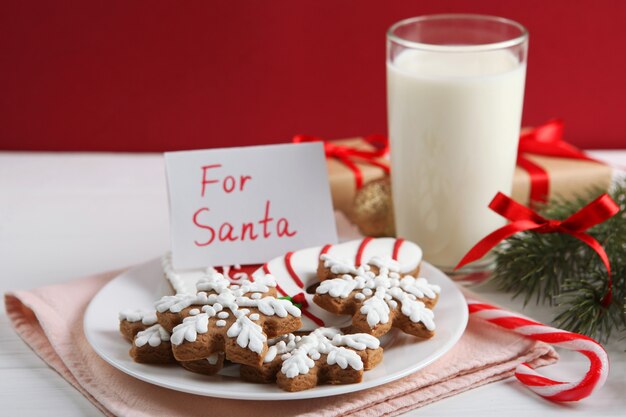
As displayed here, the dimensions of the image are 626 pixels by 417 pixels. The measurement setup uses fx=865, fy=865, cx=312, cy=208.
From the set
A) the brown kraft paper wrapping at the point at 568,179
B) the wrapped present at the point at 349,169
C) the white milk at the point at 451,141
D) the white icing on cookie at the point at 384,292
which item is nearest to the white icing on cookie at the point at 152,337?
the white icing on cookie at the point at 384,292

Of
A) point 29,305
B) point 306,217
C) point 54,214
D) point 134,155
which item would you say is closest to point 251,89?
point 134,155

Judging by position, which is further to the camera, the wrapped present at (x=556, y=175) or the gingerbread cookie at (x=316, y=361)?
the wrapped present at (x=556, y=175)

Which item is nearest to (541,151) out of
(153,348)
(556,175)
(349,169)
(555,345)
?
(556,175)

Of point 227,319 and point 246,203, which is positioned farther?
point 246,203

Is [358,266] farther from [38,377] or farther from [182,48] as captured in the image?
[182,48]

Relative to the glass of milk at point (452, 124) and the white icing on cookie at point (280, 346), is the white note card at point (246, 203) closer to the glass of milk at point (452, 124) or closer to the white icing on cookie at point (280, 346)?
the glass of milk at point (452, 124)

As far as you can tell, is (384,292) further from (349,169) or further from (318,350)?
(349,169)

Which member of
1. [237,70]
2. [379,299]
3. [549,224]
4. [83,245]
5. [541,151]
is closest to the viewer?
[379,299]
